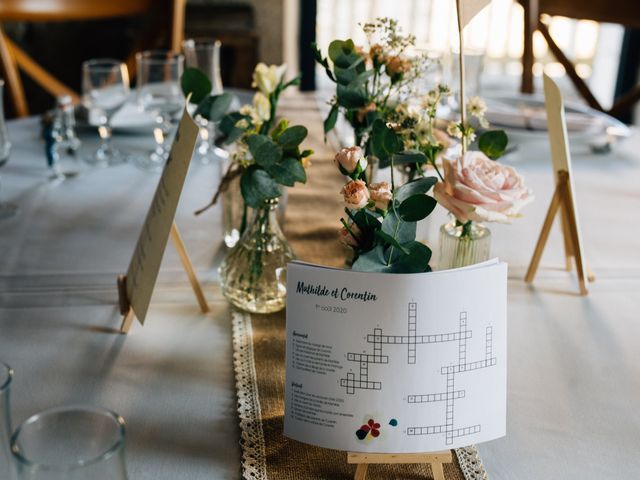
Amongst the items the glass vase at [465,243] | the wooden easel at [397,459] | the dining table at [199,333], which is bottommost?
the dining table at [199,333]

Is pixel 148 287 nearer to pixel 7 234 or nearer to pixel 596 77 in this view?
pixel 7 234

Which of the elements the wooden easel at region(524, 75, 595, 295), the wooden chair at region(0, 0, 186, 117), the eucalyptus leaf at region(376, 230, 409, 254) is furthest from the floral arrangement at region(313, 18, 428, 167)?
the wooden chair at region(0, 0, 186, 117)

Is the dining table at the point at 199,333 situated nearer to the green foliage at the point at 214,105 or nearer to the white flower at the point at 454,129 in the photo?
the white flower at the point at 454,129

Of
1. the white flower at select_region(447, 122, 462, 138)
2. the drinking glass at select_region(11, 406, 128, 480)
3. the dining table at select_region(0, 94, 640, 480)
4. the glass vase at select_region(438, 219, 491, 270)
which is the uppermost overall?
the white flower at select_region(447, 122, 462, 138)

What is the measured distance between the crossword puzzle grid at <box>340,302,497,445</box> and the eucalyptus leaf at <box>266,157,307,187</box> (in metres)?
0.27

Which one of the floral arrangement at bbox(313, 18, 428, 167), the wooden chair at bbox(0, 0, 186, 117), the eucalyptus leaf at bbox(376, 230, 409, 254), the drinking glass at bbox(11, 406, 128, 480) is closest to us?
the drinking glass at bbox(11, 406, 128, 480)

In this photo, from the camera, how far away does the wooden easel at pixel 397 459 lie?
2.31 feet

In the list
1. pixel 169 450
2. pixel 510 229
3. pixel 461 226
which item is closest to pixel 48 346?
pixel 169 450

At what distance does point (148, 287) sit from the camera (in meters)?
0.93

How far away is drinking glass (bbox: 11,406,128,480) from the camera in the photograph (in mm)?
529

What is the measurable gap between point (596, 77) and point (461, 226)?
4.37 meters

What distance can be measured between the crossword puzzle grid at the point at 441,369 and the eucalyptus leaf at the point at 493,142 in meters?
0.29

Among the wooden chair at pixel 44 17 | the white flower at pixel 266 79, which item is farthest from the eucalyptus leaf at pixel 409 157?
the wooden chair at pixel 44 17

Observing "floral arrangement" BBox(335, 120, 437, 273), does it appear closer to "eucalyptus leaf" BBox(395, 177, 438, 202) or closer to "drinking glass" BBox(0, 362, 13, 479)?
"eucalyptus leaf" BBox(395, 177, 438, 202)
